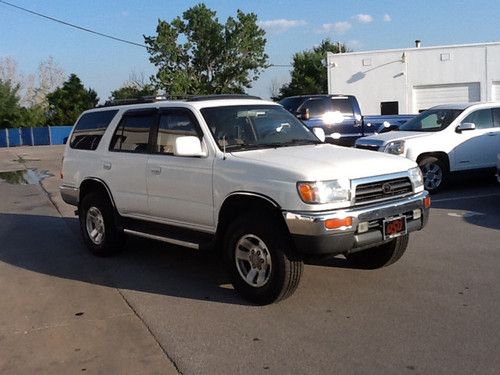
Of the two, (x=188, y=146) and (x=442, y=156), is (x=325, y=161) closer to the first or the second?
(x=188, y=146)

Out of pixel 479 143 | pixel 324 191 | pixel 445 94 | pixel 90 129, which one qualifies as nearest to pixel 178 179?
pixel 324 191

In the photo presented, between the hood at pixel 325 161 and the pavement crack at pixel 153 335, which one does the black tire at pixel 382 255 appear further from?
the pavement crack at pixel 153 335

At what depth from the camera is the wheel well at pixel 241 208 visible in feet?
17.4

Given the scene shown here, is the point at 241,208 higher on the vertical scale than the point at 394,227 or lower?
higher

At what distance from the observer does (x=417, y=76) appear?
3125 centimetres

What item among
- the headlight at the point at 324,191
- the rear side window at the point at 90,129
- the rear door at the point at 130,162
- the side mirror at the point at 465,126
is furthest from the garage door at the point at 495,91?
the headlight at the point at 324,191

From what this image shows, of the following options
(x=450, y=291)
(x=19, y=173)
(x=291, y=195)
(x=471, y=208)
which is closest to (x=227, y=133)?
(x=291, y=195)

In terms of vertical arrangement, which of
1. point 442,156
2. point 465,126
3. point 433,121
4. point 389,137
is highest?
point 433,121

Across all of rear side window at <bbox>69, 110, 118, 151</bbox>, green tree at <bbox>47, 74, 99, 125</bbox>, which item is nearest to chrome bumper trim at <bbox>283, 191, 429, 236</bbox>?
rear side window at <bbox>69, 110, 118, 151</bbox>

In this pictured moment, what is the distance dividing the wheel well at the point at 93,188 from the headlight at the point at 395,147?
5.84 meters

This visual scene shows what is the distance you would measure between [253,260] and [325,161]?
1104mm

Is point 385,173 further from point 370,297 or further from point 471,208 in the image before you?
point 471,208

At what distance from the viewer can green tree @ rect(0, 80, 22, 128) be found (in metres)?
56.4

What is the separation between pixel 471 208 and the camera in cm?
992
